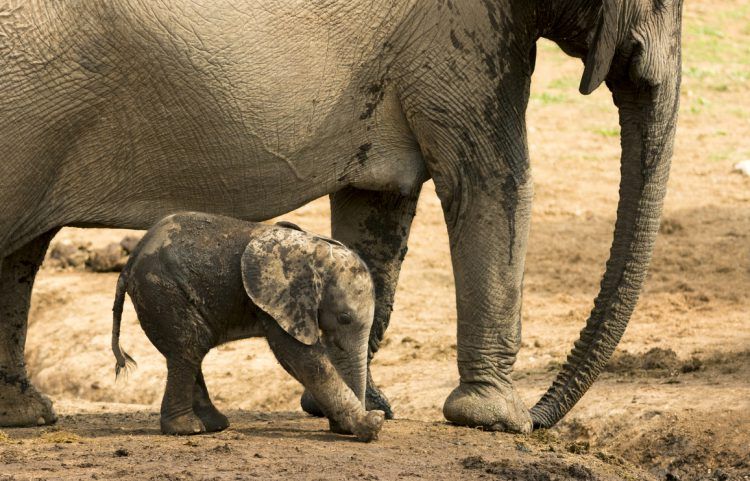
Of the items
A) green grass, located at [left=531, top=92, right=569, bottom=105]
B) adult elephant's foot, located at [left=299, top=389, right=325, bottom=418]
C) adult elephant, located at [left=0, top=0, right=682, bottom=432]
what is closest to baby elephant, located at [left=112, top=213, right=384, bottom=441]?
adult elephant, located at [left=0, top=0, right=682, bottom=432]

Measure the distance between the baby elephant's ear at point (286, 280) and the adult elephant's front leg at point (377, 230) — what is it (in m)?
1.23

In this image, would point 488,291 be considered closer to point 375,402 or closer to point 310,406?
point 375,402

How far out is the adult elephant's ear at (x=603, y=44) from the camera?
20.6ft

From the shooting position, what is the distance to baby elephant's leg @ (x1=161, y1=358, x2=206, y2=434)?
609 cm

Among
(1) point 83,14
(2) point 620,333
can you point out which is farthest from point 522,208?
(1) point 83,14

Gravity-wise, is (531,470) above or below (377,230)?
below

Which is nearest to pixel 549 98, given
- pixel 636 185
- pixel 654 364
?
pixel 654 364

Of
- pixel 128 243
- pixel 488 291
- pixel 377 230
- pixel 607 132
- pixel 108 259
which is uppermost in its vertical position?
pixel 607 132

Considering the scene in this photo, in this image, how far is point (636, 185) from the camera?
22.2 feet

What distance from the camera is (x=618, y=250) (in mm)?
6816

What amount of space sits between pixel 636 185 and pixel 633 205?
86 mm

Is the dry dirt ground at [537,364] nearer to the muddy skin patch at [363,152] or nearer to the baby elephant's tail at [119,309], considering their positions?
the baby elephant's tail at [119,309]

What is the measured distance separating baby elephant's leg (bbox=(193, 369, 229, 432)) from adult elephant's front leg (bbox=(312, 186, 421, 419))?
42.5 inches

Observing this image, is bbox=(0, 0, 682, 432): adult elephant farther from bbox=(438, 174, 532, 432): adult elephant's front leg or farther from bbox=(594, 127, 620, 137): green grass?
bbox=(594, 127, 620, 137): green grass
